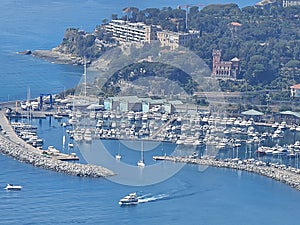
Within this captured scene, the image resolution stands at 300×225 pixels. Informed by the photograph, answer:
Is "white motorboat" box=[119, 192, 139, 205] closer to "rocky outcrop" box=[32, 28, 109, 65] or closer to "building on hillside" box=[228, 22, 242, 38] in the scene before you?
"rocky outcrop" box=[32, 28, 109, 65]

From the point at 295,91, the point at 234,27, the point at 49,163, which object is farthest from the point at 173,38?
the point at 49,163

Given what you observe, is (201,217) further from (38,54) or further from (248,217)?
(38,54)

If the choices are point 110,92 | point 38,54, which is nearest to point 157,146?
point 110,92

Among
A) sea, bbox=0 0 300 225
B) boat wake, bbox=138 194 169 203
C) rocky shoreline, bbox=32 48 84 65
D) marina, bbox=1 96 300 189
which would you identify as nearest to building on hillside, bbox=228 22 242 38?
rocky shoreline, bbox=32 48 84 65

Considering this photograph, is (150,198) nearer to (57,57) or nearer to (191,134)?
(191,134)

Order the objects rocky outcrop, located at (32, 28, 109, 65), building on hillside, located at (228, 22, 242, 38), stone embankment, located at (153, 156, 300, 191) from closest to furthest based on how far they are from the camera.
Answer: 1. stone embankment, located at (153, 156, 300, 191)
2. rocky outcrop, located at (32, 28, 109, 65)
3. building on hillside, located at (228, 22, 242, 38)

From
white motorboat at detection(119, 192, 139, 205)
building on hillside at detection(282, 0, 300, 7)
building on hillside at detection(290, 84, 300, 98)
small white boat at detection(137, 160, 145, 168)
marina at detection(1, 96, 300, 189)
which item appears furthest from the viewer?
building on hillside at detection(282, 0, 300, 7)

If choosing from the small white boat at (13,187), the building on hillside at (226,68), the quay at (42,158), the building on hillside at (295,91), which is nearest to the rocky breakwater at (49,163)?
the quay at (42,158)
